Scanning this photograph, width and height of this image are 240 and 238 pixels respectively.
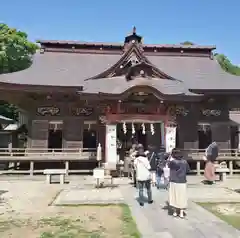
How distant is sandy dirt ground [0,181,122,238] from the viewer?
6301 millimetres

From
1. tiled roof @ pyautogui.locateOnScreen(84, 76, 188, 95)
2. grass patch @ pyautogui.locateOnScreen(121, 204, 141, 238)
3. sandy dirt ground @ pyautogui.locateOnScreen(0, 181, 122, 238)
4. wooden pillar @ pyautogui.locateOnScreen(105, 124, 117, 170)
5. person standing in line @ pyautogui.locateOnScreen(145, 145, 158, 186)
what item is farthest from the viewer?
tiled roof @ pyautogui.locateOnScreen(84, 76, 188, 95)

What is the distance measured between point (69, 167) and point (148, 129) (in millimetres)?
5468

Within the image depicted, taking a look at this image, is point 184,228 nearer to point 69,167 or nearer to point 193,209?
point 193,209

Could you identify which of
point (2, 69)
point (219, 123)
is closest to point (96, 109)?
point (219, 123)

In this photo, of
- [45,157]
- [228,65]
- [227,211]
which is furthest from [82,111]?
[228,65]

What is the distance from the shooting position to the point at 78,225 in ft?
22.5

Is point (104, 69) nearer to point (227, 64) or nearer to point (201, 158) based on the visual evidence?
point (201, 158)

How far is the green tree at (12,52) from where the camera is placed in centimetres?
2869

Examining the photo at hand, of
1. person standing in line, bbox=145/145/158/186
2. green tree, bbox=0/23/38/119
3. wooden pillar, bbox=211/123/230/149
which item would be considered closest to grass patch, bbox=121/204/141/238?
person standing in line, bbox=145/145/158/186

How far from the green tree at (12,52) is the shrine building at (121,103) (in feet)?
31.7

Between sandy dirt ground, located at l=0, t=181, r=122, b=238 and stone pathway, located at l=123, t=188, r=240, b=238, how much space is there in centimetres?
→ 60

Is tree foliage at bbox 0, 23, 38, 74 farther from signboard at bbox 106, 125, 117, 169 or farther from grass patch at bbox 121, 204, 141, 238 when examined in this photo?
grass patch at bbox 121, 204, 141, 238

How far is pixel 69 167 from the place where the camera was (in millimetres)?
17422

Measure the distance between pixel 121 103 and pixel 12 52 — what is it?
58.8 feet
